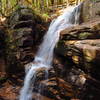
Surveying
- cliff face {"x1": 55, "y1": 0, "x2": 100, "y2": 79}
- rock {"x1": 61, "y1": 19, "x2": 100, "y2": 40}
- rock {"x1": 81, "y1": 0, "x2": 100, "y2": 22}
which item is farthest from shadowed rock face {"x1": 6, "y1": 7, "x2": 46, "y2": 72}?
rock {"x1": 61, "y1": 19, "x2": 100, "y2": 40}

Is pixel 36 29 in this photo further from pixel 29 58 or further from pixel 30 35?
pixel 29 58

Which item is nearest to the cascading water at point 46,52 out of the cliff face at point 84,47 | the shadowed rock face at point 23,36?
the shadowed rock face at point 23,36

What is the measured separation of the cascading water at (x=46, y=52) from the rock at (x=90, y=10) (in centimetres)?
66

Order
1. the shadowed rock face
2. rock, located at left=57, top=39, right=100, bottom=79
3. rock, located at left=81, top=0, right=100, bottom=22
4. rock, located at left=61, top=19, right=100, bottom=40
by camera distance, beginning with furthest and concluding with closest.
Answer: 1. the shadowed rock face
2. rock, located at left=81, top=0, right=100, bottom=22
3. rock, located at left=61, top=19, right=100, bottom=40
4. rock, located at left=57, top=39, right=100, bottom=79

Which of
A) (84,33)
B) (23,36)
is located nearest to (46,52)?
(23,36)

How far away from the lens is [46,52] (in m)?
10.6

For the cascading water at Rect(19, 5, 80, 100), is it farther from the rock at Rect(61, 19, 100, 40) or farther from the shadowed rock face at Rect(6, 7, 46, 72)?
the rock at Rect(61, 19, 100, 40)

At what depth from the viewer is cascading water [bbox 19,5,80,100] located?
9258 millimetres

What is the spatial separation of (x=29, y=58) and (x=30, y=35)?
1415 mm

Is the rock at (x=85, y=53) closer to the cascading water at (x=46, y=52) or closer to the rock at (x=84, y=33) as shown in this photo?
the rock at (x=84, y=33)

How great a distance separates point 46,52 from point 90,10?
3482 millimetres

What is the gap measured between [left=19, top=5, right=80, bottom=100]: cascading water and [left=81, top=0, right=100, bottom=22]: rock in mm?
663

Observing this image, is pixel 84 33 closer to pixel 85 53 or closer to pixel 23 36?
pixel 85 53

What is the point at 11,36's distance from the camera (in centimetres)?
1149
